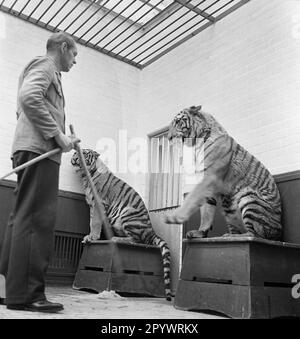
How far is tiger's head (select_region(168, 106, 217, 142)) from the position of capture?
11.0ft

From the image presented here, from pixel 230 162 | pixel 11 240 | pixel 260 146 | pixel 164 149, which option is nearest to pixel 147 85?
pixel 164 149

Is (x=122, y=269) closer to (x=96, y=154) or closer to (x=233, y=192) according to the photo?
(x=233, y=192)

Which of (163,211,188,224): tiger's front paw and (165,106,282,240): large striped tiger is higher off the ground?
(165,106,282,240): large striped tiger

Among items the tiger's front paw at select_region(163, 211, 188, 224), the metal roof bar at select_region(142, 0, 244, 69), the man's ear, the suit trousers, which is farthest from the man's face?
the metal roof bar at select_region(142, 0, 244, 69)

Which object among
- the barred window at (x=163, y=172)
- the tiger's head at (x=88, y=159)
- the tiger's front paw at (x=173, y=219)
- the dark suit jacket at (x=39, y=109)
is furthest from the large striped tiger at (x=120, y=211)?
the dark suit jacket at (x=39, y=109)

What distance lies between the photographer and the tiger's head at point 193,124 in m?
3.34

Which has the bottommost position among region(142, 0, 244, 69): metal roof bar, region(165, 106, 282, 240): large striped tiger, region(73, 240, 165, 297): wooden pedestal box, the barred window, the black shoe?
the black shoe

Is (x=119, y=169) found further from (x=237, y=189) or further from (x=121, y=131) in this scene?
(x=237, y=189)

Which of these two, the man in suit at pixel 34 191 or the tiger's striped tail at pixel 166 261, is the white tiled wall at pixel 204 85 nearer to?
the tiger's striped tail at pixel 166 261

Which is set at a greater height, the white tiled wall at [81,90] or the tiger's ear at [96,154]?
the white tiled wall at [81,90]

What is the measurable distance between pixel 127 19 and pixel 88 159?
173 centimetres

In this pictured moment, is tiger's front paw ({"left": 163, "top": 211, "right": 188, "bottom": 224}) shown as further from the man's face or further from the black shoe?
the man's face

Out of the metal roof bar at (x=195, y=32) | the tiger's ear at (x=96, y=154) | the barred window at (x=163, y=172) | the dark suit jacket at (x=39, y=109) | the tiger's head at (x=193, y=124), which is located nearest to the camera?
the dark suit jacket at (x=39, y=109)

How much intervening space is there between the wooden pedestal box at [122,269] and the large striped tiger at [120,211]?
10 centimetres
